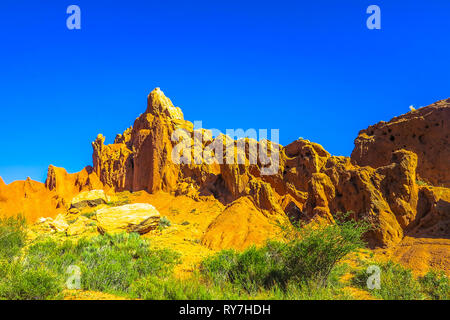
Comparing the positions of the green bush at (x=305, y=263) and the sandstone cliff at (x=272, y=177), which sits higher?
the sandstone cliff at (x=272, y=177)

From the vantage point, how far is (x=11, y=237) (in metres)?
13.2

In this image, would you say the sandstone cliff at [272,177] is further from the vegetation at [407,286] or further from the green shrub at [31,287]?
the green shrub at [31,287]

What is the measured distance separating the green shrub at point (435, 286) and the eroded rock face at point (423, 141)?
18790 mm

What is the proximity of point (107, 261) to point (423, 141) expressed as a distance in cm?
2886

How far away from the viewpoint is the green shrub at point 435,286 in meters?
8.07

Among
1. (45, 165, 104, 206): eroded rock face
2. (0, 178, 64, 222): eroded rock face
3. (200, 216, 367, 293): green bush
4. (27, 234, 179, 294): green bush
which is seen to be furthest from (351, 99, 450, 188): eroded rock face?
(0, 178, 64, 222): eroded rock face

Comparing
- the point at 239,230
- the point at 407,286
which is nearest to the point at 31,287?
the point at 407,286

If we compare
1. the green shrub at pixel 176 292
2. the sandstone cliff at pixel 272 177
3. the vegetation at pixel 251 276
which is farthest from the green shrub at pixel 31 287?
the sandstone cliff at pixel 272 177

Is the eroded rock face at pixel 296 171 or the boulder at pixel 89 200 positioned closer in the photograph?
the eroded rock face at pixel 296 171

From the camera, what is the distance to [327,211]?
1736cm

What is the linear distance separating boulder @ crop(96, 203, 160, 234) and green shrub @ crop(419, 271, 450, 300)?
54.7 ft

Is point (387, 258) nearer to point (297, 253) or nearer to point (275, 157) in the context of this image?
point (297, 253)

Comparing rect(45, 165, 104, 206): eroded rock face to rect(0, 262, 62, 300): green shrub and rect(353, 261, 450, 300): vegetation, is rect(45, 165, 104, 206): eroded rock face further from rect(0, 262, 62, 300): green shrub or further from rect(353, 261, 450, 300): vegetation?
rect(353, 261, 450, 300): vegetation
